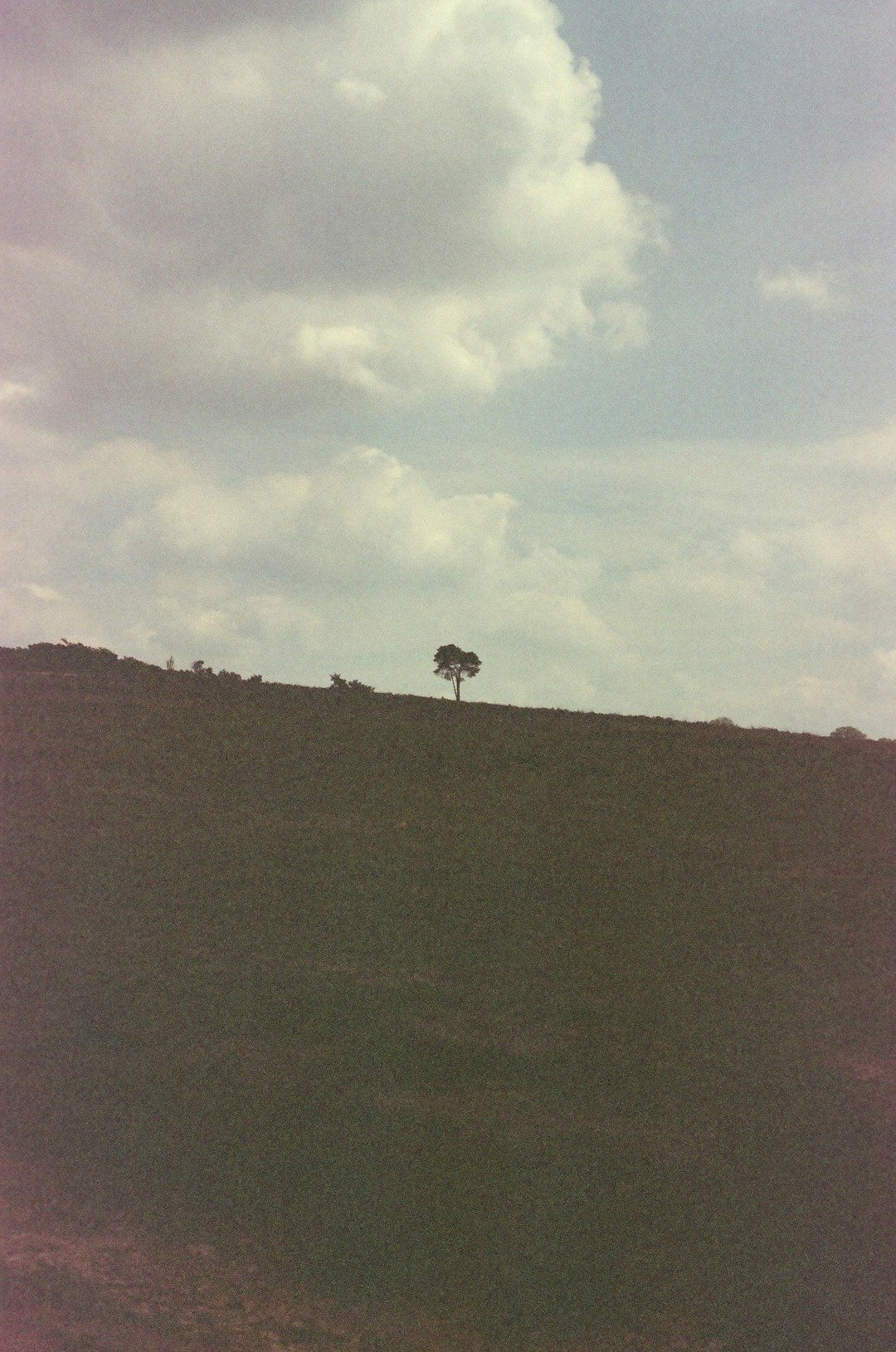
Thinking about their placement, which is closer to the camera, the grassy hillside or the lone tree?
the grassy hillside

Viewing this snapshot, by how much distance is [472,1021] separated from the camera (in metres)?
18.4

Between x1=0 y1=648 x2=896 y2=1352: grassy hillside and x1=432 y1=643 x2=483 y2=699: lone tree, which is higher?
x1=432 y1=643 x2=483 y2=699: lone tree

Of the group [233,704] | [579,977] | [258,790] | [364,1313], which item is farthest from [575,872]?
[233,704]

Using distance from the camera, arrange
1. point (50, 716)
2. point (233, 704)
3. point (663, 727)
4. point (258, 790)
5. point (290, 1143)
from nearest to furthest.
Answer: point (290, 1143) → point (258, 790) → point (50, 716) → point (233, 704) → point (663, 727)

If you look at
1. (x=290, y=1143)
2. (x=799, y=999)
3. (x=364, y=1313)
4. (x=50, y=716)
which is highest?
(x=50, y=716)

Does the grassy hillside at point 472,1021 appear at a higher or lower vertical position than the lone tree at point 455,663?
lower

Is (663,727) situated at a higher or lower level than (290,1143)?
higher

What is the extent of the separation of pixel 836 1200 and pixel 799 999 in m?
5.62

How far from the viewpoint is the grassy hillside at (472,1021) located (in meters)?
13.5

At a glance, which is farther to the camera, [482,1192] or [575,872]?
[575,872]

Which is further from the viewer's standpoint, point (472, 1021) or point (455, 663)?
point (455, 663)

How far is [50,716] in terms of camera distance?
3306cm

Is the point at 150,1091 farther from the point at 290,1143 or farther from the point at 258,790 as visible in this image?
the point at 258,790

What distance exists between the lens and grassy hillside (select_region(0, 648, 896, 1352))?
13516mm
